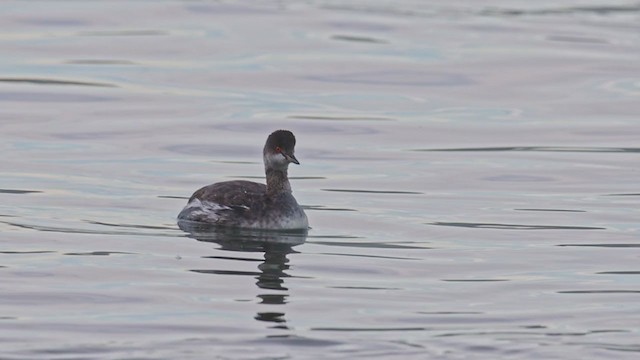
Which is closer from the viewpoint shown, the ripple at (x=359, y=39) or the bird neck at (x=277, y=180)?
the bird neck at (x=277, y=180)

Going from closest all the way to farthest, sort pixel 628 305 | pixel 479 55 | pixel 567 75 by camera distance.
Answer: pixel 628 305
pixel 567 75
pixel 479 55

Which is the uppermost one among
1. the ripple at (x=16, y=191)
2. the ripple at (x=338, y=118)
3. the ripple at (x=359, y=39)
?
the ripple at (x=359, y=39)

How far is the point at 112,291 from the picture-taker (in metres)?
14.1

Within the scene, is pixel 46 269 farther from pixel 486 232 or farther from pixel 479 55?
pixel 479 55

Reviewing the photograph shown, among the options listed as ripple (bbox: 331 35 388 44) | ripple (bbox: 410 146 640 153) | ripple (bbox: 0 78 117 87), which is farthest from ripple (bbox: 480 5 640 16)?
ripple (bbox: 410 146 640 153)

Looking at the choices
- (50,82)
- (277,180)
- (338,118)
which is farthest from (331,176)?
(50,82)

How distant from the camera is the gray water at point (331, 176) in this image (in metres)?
12.9

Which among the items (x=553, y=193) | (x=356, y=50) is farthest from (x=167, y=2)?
(x=553, y=193)

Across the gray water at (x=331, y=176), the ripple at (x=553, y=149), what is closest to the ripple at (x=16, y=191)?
the gray water at (x=331, y=176)

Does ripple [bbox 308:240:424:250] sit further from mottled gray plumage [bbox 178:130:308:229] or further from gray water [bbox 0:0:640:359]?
mottled gray plumage [bbox 178:130:308:229]

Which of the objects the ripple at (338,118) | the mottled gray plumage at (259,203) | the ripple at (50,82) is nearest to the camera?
the mottled gray plumage at (259,203)

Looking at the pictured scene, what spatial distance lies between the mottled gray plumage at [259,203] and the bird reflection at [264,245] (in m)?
0.09

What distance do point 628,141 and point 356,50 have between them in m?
9.32

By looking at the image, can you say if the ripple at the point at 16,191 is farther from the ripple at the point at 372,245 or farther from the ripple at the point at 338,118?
the ripple at the point at 338,118
